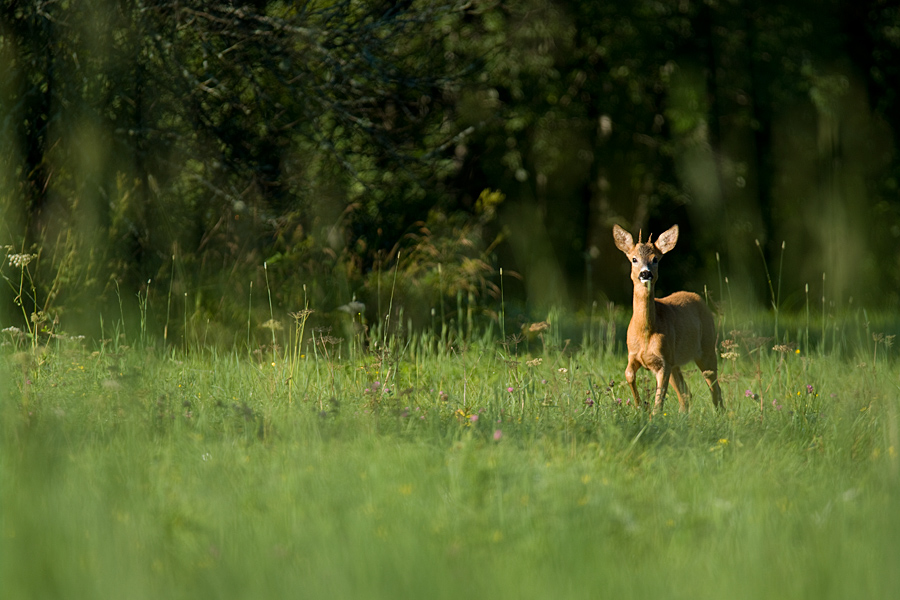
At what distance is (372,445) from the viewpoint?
4.21m

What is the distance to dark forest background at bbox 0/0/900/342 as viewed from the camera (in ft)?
25.6

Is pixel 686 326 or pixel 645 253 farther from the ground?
pixel 645 253

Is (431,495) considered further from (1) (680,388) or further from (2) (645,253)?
(1) (680,388)

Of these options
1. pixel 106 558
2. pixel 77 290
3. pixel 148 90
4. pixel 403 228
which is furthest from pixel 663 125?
pixel 106 558

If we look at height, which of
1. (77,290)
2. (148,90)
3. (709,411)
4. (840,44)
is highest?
(840,44)

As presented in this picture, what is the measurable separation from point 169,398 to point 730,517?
309 cm

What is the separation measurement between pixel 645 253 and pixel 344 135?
5024 mm

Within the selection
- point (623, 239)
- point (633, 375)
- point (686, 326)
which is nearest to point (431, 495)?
point (633, 375)

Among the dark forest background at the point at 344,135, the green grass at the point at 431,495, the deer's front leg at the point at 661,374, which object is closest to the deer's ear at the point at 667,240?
the dark forest background at the point at 344,135

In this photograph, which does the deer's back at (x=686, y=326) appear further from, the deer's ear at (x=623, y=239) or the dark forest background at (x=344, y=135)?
the deer's ear at (x=623, y=239)

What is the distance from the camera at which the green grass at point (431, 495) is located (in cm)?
286

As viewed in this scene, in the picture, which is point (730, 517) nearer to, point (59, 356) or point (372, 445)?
point (372, 445)

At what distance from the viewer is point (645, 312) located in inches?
229

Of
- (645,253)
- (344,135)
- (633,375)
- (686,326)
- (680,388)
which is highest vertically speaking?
(344,135)
